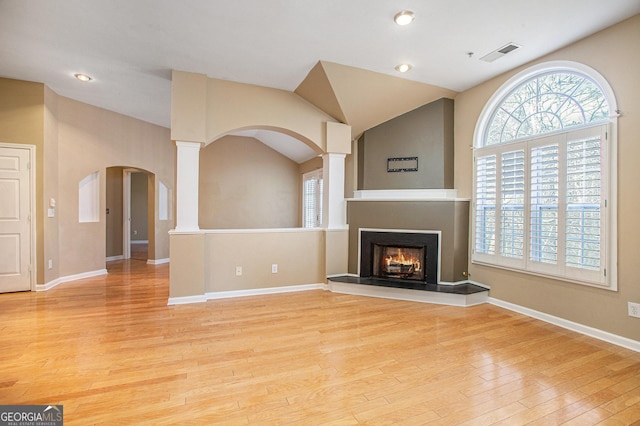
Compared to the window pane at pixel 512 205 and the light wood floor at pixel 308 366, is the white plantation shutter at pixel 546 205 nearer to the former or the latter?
the window pane at pixel 512 205

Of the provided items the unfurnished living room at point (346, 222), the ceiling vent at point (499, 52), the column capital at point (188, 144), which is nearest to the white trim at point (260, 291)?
the unfurnished living room at point (346, 222)

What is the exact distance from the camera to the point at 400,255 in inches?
186

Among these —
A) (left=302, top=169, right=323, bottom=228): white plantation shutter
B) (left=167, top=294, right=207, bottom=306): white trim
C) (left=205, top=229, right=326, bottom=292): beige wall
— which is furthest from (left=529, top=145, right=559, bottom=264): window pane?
(left=302, top=169, right=323, bottom=228): white plantation shutter

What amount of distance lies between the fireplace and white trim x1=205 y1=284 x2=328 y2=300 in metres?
0.79

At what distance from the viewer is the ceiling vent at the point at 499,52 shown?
3.24 metres

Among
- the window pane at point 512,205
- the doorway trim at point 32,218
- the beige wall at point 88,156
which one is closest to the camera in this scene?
the window pane at point 512,205

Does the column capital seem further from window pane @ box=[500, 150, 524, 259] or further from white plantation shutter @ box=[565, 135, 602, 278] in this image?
white plantation shutter @ box=[565, 135, 602, 278]

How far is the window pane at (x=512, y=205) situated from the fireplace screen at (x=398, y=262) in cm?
111

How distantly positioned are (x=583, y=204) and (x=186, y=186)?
14.7 ft

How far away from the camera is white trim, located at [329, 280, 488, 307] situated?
394 centimetres

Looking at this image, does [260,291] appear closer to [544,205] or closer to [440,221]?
[440,221]

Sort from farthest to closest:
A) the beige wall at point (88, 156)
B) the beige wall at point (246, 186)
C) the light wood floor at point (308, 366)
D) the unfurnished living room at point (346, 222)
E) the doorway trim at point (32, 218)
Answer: the beige wall at point (246, 186) < the beige wall at point (88, 156) < the doorway trim at point (32, 218) < the unfurnished living room at point (346, 222) < the light wood floor at point (308, 366)

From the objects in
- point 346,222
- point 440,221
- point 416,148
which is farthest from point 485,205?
point 346,222

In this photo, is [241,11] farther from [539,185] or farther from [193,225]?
[539,185]
